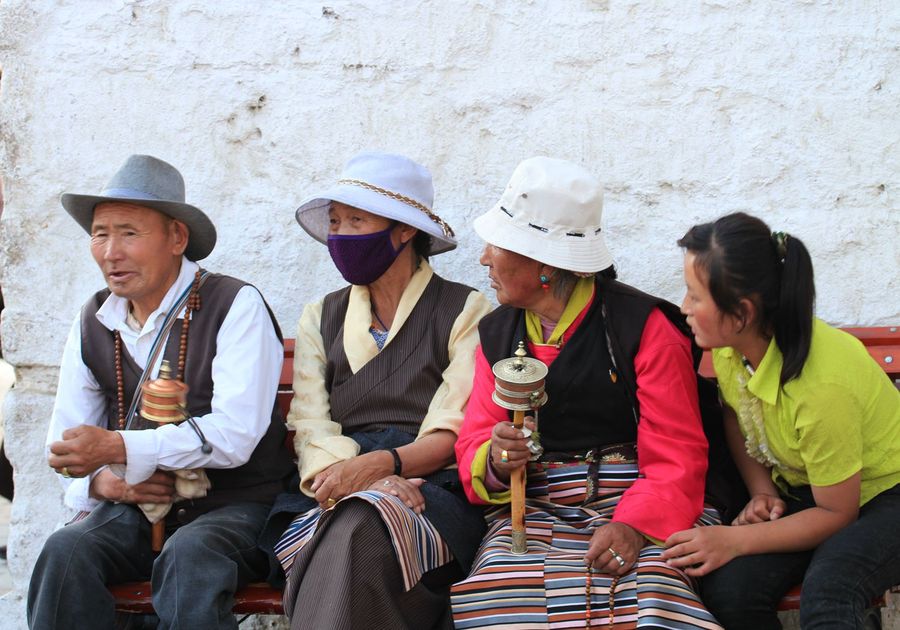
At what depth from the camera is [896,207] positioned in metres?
4.31

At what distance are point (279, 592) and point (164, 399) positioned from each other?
2.39 ft

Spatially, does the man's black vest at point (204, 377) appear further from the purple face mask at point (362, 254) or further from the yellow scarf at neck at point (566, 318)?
the yellow scarf at neck at point (566, 318)

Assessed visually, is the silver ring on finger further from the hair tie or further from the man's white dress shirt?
the man's white dress shirt

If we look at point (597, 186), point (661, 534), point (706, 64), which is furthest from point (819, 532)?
point (706, 64)

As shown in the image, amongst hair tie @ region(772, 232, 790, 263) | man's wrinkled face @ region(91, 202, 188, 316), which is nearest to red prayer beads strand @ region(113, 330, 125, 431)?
man's wrinkled face @ region(91, 202, 188, 316)

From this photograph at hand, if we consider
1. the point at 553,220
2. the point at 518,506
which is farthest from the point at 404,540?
the point at 553,220

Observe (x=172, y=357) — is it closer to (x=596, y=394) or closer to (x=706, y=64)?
(x=596, y=394)

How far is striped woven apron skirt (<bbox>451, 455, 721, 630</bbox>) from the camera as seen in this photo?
3068 mm

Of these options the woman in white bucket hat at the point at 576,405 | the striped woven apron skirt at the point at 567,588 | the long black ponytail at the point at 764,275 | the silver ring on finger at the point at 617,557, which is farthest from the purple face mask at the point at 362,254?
the silver ring on finger at the point at 617,557

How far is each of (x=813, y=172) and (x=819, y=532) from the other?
1.68 m

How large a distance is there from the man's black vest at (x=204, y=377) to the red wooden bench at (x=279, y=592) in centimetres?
33

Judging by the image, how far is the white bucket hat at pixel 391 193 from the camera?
13.0 feet

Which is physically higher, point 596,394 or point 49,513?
point 596,394

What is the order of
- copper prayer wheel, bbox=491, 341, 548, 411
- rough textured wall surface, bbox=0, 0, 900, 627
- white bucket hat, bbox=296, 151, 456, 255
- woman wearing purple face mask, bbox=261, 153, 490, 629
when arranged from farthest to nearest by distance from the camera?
rough textured wall surface, bbox=0, 0, 900, 627
white bucket hat, bbox=296, 151, 456, 255
woman wearing purple face mask, bbox=261, 153, 490, 629
copper prayer wheel, bbox=491, 341, 548, 411
